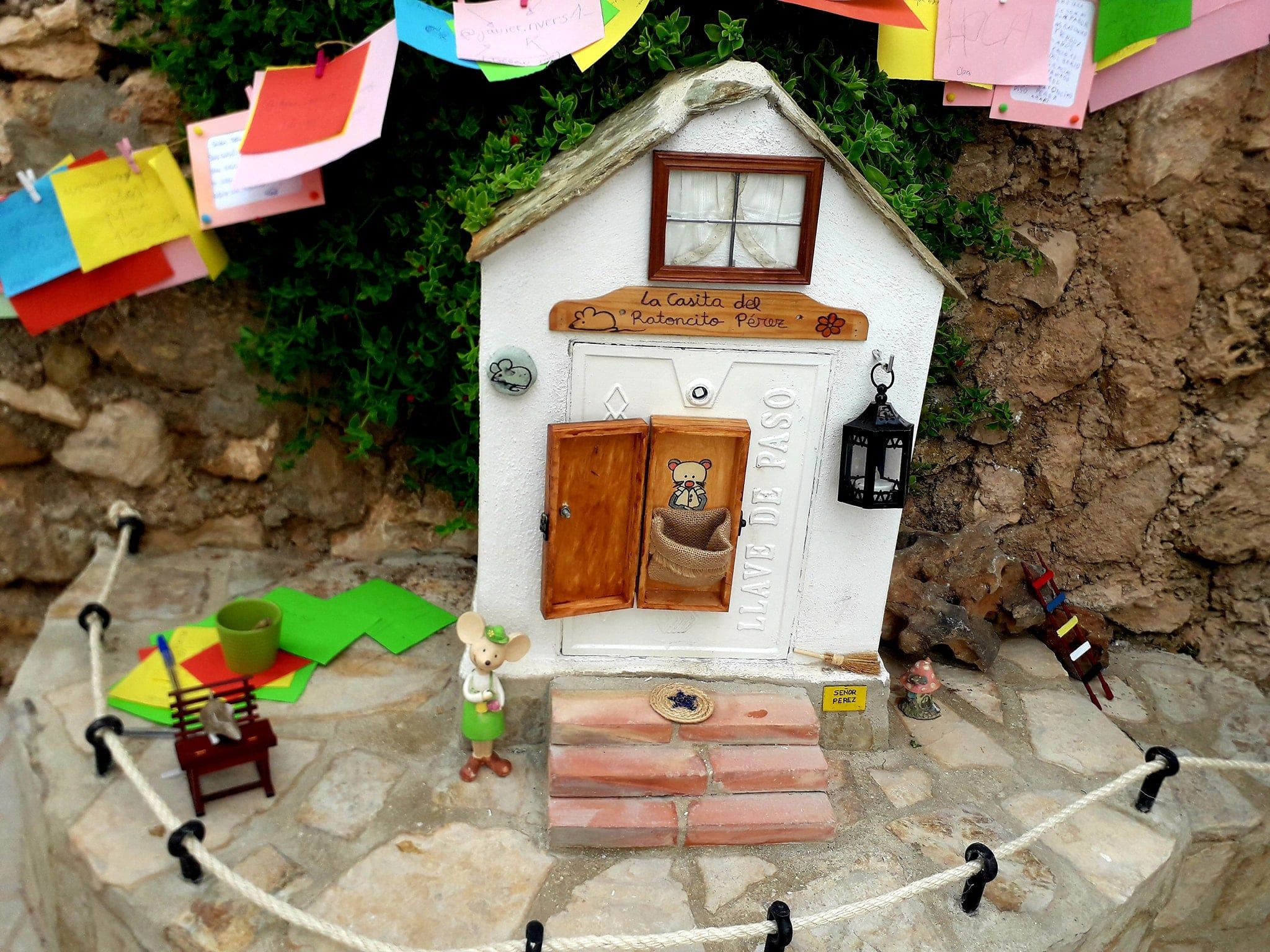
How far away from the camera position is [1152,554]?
194 inches

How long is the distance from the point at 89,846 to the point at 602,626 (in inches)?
77.0

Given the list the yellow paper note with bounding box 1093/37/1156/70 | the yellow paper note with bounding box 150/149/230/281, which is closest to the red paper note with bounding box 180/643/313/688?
the yellow paper note with bounding box 150/149/230/281

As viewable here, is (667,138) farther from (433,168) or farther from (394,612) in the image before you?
(394,612)

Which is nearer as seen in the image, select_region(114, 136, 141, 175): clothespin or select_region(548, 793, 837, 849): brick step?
select_region(548, 793, 837, 849): brick step

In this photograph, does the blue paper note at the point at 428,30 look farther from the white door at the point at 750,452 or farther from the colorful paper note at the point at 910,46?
the colorful paper note at the point at 910,46

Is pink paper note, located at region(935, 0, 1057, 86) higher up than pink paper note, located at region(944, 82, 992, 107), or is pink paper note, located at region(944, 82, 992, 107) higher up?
pink paper note, located at region(935, 0, 1057, 86)

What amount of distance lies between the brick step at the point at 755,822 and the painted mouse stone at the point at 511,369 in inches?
65.9

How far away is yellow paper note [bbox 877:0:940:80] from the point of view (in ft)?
12.6

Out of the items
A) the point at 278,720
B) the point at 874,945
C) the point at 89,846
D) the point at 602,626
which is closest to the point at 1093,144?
the point at 602,626

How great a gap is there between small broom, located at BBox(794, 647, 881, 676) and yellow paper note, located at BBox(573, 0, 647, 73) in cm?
243

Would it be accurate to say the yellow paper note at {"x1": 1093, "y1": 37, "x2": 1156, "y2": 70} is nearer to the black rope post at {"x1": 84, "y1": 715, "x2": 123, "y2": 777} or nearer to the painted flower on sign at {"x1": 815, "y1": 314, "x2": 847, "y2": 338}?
the painted flower on sign at {"x1": 815, "y1": 314, "x2": 847, "y2": 338}

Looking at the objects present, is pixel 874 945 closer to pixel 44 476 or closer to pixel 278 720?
pixel 278 720

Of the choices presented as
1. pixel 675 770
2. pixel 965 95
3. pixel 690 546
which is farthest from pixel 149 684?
pixel 965 95

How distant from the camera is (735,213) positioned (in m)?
3.13
